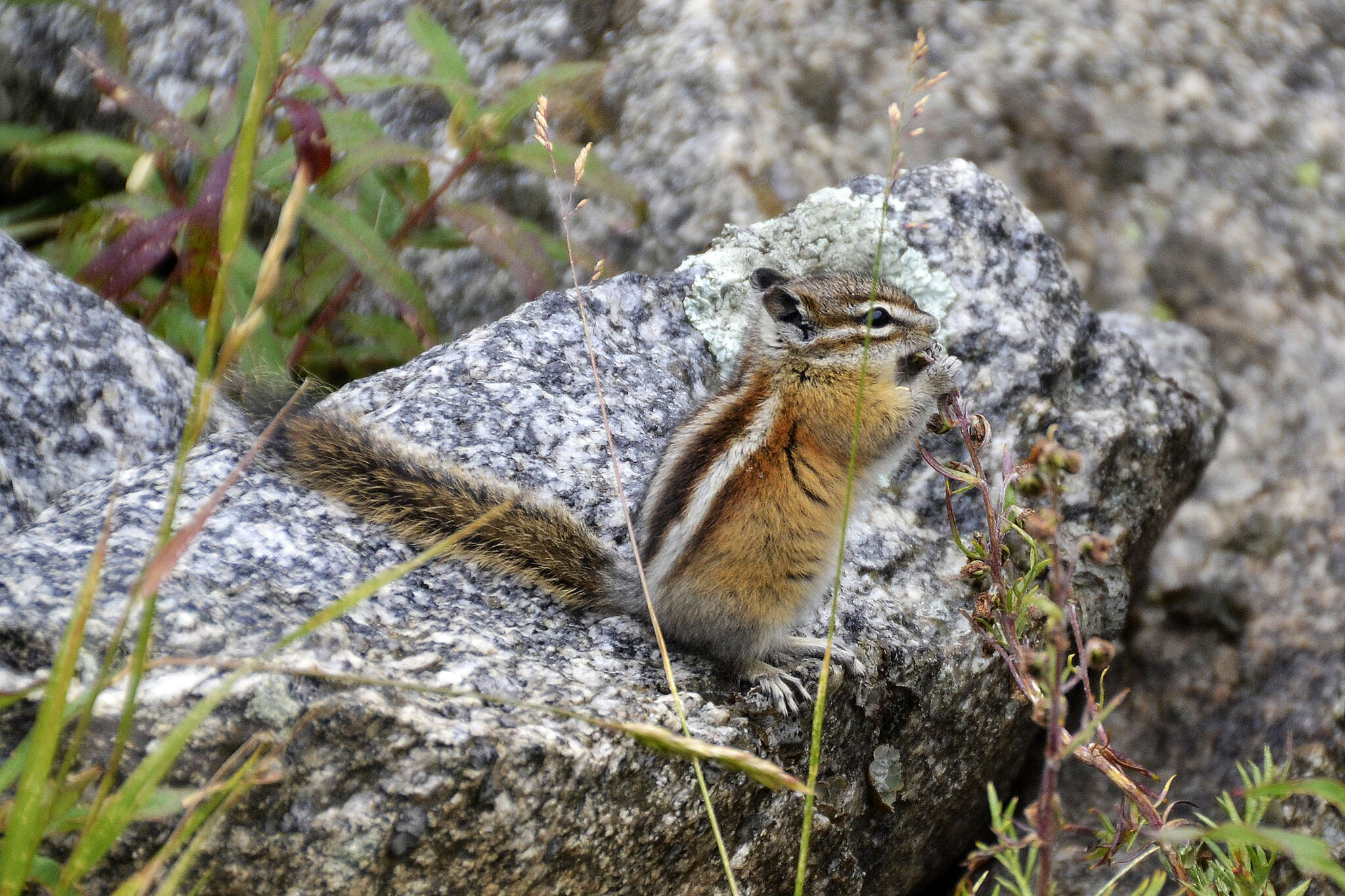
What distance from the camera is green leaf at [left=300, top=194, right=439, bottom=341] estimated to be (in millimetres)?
3180

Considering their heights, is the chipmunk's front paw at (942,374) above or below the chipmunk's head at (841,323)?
below

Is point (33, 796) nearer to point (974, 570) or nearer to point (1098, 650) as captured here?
point (1098, 650)

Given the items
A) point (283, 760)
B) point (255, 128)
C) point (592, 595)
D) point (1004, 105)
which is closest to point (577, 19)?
point (1004, 105)

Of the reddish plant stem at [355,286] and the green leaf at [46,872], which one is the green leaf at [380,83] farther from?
the green leaf at [46,872]

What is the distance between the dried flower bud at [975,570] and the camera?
2.22 metres

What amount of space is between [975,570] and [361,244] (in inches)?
79.0

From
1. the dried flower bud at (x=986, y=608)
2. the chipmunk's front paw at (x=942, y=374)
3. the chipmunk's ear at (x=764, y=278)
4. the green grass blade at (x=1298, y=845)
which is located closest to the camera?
the green grass blade at (x=1298, y=845)

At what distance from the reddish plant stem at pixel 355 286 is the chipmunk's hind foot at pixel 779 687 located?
1570mm

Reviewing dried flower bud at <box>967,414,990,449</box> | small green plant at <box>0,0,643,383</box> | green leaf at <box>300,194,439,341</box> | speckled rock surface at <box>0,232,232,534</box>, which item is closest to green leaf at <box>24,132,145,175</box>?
small green plant at <box>0,0,643,383</box>

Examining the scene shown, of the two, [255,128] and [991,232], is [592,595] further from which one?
[991,232]

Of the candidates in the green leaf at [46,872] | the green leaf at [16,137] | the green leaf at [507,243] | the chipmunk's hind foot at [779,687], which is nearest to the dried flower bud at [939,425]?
the chipmunk's hind foot at [779,687]

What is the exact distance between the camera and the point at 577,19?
4.32 m

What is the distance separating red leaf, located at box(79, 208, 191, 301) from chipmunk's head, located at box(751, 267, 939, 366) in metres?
1.76

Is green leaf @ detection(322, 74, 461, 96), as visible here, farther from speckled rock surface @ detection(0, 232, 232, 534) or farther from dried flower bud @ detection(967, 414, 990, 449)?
dried flower bud @ detection(967, 414, 990, 449)
